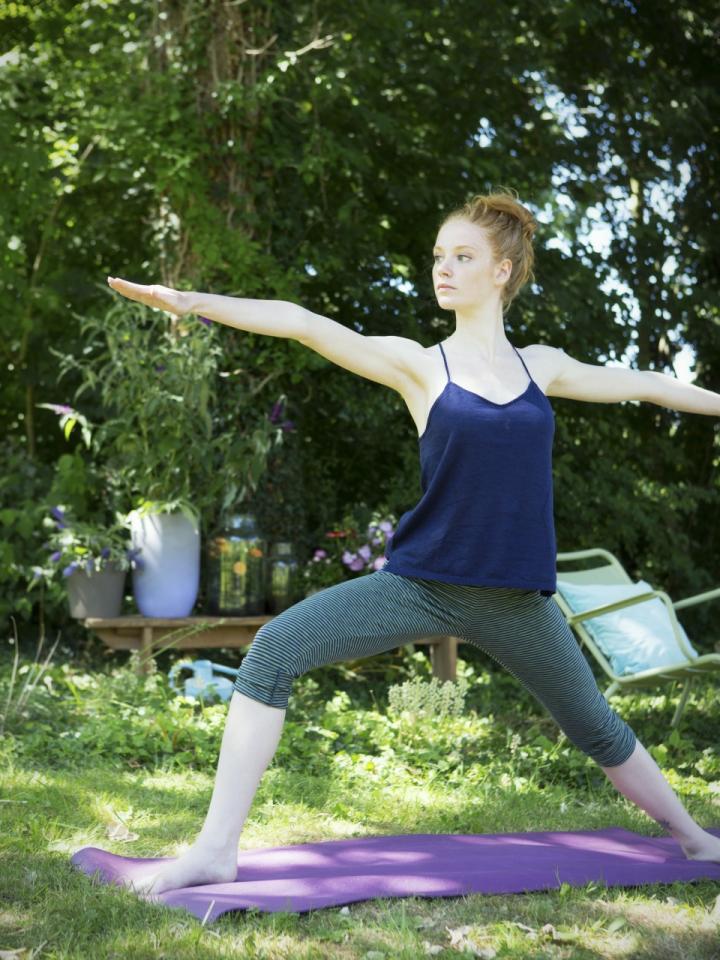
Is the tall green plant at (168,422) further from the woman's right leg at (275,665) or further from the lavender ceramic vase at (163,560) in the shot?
the woman's right leg at (275,665)

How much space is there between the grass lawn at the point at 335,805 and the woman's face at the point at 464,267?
1.48 metres

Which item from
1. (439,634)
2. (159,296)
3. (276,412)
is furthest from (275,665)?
(276,412)

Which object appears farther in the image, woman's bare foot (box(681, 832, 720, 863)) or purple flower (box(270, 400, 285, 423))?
purple flower (box(270, 400, 285, 423))

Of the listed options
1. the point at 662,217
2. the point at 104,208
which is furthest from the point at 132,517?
the point at 662,217

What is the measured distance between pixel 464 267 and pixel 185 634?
3.22 m

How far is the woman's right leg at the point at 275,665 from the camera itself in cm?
246

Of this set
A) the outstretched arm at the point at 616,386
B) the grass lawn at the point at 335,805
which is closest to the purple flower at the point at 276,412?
the grass lawn at the point at 335,805

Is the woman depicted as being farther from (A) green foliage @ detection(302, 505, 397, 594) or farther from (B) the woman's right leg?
(A) green foliage @ detection(302, 505, 397, 594)

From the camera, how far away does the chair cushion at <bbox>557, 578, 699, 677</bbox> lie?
5066 mm

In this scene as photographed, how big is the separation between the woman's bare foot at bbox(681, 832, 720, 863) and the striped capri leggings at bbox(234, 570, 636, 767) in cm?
36

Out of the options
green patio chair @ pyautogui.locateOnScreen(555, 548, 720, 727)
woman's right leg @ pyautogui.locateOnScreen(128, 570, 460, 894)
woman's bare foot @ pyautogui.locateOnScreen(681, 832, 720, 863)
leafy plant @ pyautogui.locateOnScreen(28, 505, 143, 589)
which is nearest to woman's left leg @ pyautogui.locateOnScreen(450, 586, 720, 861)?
woman's bare foot @ pyautogui.locateOnScreen(681, 832, 720, 863)

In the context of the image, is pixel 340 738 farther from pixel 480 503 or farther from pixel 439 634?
pixel 480 503

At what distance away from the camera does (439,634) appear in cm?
274

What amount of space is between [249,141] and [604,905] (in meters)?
5.02
